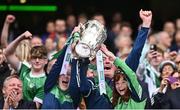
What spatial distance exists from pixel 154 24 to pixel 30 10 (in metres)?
2.99

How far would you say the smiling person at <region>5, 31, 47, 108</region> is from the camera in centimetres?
1009

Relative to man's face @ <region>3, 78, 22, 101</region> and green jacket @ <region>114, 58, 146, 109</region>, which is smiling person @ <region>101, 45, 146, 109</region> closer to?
green jacket @ <region>114, 58, 146, 109</region>

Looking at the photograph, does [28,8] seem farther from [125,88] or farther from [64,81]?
[125,88]

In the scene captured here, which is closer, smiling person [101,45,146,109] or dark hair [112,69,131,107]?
smiling person [101,45,146,109]

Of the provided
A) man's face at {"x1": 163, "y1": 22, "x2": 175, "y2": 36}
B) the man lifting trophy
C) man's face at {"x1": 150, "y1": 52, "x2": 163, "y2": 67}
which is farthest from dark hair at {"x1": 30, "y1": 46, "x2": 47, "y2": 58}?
man's face at {"x1": 163, "y1": 22, "x2": 175, "y2": 36}

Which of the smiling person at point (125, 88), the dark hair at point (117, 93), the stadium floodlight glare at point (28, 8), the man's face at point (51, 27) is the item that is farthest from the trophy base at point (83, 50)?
the man's face at point (51, 27)

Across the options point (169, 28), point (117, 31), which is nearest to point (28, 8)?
point (117, 31)

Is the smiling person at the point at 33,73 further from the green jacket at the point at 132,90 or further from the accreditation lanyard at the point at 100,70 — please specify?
the green jacket at the point at 132,90

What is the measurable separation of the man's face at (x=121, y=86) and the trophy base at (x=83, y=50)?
0.79m

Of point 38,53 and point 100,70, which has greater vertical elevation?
point 38,53

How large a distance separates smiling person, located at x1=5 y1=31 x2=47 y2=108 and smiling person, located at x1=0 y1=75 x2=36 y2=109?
1.49 feet

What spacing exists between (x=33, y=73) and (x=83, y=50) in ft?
6.40

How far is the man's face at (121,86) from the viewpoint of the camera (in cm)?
913

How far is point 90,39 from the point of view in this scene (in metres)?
8.65
